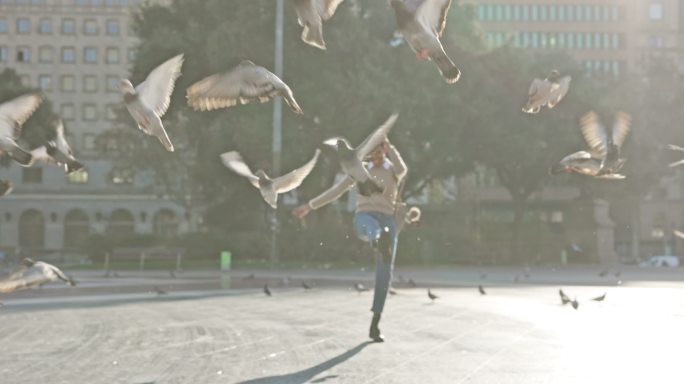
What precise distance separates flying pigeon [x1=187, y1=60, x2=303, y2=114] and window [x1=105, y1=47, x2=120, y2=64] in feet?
318

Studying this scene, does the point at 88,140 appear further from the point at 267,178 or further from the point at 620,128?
the point at 267,178

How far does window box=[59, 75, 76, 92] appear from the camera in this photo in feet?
327

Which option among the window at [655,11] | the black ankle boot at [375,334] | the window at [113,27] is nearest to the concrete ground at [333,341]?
the black ankle boot at [375,334]

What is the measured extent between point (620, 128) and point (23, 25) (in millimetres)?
97751

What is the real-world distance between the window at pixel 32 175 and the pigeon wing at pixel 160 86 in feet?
298

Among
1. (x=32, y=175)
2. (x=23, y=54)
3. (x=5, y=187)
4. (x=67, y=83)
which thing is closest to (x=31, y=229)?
(x=32, y=175)

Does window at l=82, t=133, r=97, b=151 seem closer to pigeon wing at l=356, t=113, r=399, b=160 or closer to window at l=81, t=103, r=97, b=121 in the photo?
window at l=81, t=103, r=97, b=121

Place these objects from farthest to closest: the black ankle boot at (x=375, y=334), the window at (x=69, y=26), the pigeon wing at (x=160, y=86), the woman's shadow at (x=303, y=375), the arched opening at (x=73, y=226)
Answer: the window at (x=69, y=26), the arched opening at (x=73, y=226), the black ankle boot at (x=375, y=334), the woman's shadow at (x=303, y=375), the pigeon wing at (x=160, y=86)

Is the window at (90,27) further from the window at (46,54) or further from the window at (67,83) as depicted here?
the window at (67,83)

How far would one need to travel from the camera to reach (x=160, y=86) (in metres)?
6.70

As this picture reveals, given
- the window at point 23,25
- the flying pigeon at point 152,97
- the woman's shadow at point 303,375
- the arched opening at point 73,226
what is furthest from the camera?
the window at point 23,25

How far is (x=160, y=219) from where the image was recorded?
312 ft

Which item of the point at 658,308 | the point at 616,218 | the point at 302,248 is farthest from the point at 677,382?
the point at 616,218

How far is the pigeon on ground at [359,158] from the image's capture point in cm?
719
